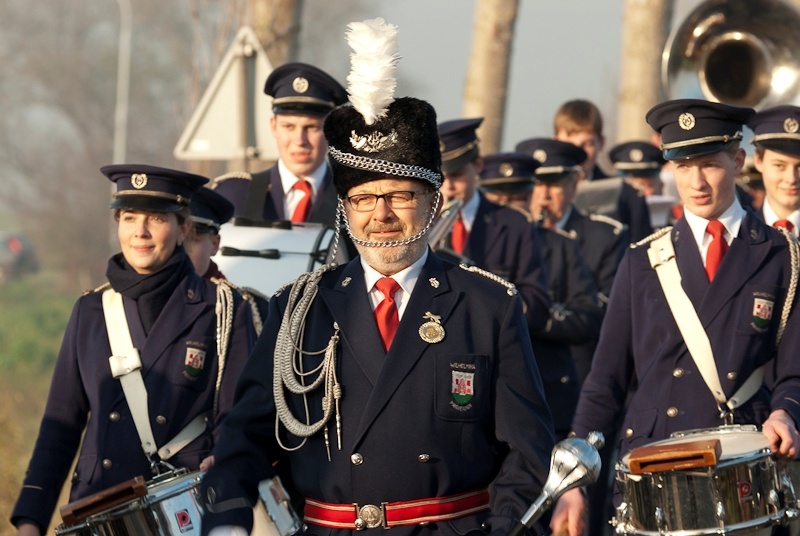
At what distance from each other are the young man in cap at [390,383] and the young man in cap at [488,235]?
4.02 m

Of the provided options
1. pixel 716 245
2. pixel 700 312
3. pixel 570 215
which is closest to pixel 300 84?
pixel 570 215

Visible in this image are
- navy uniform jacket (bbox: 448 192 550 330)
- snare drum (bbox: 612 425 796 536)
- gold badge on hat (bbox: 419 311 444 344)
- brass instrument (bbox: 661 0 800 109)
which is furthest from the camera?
brass instrument (bbox: 661 0 800 109)

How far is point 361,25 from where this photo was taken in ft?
17.9

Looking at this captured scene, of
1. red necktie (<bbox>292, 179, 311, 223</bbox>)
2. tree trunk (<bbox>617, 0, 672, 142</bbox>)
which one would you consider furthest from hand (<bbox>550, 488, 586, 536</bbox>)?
tree trunk (<bbox>617, 0, 672, 142</bbox>)

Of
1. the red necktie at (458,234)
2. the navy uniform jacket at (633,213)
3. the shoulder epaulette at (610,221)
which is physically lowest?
the red necktie at (458,234)

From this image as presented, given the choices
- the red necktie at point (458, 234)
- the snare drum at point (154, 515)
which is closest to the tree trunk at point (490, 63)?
the red necktie at point (458, 234)

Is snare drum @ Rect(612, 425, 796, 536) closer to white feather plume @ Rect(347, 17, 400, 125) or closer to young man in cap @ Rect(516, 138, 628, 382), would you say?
white feather plume @ Rect(347, 17, 400, 125)

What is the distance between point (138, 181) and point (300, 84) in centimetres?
229

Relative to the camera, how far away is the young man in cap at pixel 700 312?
22.8 ft

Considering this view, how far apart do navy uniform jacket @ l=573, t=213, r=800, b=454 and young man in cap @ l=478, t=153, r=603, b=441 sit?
2466mm

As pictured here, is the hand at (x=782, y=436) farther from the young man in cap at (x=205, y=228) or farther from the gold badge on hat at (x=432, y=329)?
the young man in cap at (x=205, y=228)

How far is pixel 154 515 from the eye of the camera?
615 centimetres

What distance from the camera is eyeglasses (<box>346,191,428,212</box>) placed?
17.9 ft

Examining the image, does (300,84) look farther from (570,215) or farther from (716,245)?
(716,245)
